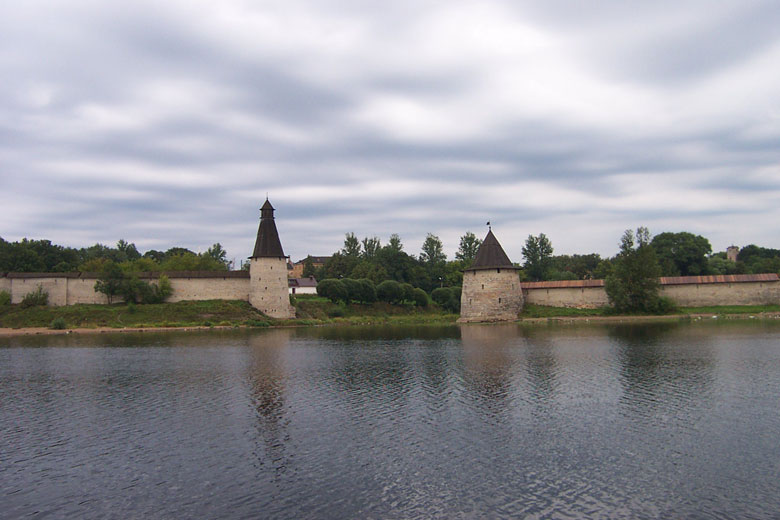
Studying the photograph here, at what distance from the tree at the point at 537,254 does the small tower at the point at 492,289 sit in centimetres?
2539

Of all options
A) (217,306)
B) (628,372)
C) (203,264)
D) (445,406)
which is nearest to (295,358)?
(445,406)

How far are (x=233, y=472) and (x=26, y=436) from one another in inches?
216

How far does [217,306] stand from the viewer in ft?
157

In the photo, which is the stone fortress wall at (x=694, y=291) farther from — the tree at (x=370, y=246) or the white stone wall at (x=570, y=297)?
the tree at (x=370, y=246)

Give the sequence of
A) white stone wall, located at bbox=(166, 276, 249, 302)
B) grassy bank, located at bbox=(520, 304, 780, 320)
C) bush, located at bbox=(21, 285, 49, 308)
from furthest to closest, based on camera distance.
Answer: white stone wall, located at bbox=(166, 276, 249, 302)
bush, located at bbox=(21, 285, 49, 308)
grassy bank, located at bbox=(520, 304, 780, 320)

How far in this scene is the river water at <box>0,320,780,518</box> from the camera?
8516mm

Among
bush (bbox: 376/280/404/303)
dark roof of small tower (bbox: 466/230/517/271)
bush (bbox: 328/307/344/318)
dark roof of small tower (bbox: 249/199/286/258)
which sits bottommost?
bush (bbox: 328/307/344/318)

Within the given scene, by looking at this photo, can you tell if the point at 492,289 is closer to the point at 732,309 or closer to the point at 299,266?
the point at 732,309

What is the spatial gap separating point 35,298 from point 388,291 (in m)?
28.9

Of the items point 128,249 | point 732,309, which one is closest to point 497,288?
point 732,309

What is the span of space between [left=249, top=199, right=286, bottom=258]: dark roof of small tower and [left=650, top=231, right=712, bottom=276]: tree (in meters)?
37.5

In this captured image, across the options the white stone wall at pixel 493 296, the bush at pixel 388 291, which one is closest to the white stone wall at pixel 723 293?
the white stone wall at pixel 493 296

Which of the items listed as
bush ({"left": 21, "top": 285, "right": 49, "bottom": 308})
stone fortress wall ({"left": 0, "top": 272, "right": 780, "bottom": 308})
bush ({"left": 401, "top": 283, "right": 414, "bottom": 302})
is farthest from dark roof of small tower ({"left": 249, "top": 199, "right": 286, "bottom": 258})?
bush ({"left": 21, "top": 285, "right": 49, "bottom": 308})

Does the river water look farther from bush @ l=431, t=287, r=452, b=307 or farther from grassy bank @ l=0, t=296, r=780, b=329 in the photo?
bush @ l=431, t=287, r=452, b=307
